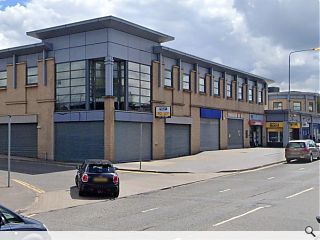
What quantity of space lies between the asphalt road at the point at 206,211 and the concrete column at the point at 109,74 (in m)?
13.4

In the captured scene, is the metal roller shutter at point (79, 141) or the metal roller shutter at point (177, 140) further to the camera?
the metal roller shutter at point (177, 140)

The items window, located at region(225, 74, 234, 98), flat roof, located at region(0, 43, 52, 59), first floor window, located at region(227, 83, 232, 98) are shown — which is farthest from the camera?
Answer: first floor window, located at region(227, 83, 232, 98)

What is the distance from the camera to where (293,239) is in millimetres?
9141

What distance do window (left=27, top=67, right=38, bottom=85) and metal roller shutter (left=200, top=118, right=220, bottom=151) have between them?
15756 millimetres

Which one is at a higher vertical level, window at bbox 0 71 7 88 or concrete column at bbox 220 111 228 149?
window at bbox 0 71 7 88

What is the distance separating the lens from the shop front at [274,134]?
56.4 m

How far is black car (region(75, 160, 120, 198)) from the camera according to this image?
17.0 metres

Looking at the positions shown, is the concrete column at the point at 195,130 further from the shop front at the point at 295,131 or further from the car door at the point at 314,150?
the shop front at the point at 295,131

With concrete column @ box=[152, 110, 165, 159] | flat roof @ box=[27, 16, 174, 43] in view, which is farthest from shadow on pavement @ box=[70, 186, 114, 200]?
concrete column @ box=[152, 110, 165, 159]

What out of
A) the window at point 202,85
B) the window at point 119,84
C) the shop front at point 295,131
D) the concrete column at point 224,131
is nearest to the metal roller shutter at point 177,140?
the window at point 202,85

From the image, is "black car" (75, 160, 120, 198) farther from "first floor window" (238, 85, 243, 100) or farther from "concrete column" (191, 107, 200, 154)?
"first floor window" (238, 85, 243, 100)

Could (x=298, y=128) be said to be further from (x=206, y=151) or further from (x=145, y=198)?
(x=145, y=198)

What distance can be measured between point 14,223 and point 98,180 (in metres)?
10.2

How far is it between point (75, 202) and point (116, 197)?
193cm
